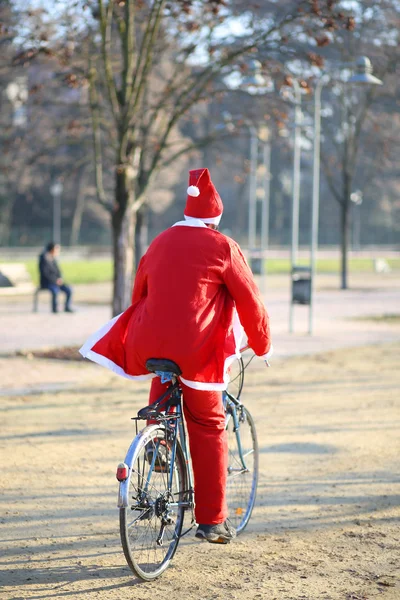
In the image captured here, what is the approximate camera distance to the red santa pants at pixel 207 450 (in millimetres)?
4551

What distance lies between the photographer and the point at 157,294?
4.56 m

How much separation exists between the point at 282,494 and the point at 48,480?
1.49m

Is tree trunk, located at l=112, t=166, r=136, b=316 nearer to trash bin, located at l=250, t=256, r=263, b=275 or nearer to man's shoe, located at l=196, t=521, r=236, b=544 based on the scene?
man's shoe, located at l=196, t=521, r=236, b=544

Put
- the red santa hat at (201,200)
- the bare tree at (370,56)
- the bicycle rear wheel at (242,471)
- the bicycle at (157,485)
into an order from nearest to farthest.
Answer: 1. the bicycle at (157,485)
2. the red santa hat at (201,200)
3. the bicycle rear wheel at (242,471)
4. the bare tree at (370,56)

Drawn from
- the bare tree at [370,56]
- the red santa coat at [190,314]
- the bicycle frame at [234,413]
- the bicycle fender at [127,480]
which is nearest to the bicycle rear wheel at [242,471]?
the bicycle frame at [234,413]

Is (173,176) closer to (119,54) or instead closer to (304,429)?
(119,54)

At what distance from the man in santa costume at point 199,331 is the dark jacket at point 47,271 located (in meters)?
13.8

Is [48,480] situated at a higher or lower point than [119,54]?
lower

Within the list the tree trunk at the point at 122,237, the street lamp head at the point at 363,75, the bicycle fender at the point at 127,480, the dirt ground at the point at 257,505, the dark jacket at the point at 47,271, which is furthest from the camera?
the dark jacket at the point at 47,271

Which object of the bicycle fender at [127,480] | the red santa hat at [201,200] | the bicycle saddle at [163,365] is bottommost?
the bicycle fender at [127,480]

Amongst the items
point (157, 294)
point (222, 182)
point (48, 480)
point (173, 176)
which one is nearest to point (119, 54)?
point (48, 480)

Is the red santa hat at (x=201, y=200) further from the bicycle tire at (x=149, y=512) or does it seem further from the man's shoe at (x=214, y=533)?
the man's shoe at (x=214, y=533)

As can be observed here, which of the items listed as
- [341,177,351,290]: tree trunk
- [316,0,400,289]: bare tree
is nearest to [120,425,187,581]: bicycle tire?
[316,0,400,289]: bare tree

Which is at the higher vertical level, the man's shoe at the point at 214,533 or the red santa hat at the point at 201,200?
the red santa hat at the point at 201,200
